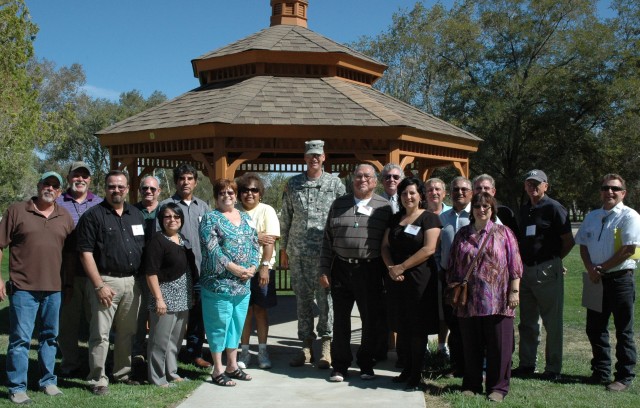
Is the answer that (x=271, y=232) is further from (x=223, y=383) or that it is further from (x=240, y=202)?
(x=223, y=383)

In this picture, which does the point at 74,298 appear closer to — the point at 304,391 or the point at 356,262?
the point at 304,391

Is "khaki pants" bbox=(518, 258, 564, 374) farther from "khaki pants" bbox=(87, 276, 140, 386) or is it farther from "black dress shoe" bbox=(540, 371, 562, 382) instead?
"khaki pants" bbox=(87, 276, 140, 386)

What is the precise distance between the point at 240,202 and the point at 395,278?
1.87 meters

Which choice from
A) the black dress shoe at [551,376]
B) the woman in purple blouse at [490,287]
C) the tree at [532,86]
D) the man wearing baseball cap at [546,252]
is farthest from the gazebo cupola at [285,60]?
the tree at [532,86]

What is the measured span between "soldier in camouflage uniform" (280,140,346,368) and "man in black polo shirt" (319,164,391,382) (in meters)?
0.38

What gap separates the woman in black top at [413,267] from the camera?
5.36 metres

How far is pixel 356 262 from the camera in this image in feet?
18.6

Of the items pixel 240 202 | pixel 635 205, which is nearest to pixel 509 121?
pixel 635 205

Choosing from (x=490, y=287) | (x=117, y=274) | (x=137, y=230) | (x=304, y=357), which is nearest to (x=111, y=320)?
(x=117, y=274)

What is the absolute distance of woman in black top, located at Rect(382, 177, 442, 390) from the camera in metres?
5.36

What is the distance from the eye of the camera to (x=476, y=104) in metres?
29.1

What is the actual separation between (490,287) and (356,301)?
4.09 ft

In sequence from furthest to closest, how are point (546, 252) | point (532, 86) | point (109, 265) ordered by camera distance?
point (532, 86) < point (546, 252) < point (109, 265)

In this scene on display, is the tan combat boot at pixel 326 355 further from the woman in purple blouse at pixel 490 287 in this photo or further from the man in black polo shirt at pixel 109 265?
the man in black polo shirt at pixel 109 265
